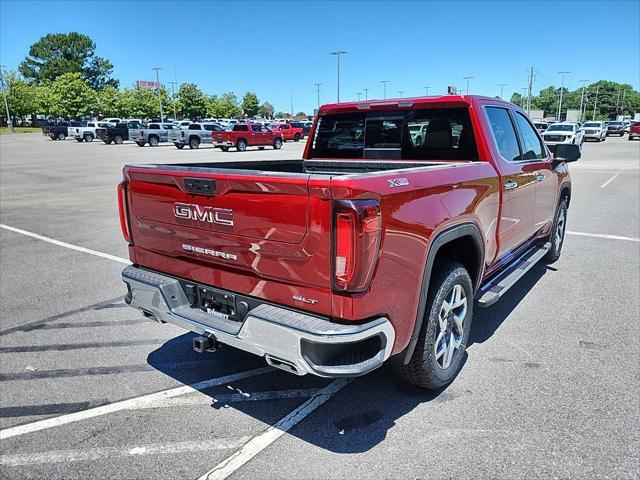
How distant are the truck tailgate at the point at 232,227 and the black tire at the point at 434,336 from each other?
890 mm

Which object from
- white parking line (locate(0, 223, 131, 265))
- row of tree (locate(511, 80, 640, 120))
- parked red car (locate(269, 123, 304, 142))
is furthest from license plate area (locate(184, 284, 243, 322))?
row of tree (locate(511, 80, 640, 120))

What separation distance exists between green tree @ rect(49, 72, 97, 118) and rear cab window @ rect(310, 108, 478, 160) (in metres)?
80.4

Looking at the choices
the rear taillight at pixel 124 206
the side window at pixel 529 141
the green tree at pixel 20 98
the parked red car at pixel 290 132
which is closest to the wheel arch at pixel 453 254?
the side window at pixel 529 141

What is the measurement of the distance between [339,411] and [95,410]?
1.59 meters

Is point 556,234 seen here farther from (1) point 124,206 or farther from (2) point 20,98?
(2) point 20,98

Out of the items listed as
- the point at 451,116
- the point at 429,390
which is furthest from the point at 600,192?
the point at 429,390

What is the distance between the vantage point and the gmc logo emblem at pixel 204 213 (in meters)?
2.79

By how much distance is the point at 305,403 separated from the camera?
329 centimetres

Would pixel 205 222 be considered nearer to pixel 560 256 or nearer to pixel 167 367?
pixel 167 367

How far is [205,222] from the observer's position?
2.93m

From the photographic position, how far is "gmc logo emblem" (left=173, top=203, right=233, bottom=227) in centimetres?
279

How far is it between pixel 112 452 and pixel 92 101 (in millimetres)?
83523

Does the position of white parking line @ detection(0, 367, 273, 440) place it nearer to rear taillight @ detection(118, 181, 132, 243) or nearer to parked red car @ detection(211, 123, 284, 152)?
rear taillight @ detection(118, 181, 132, 243)

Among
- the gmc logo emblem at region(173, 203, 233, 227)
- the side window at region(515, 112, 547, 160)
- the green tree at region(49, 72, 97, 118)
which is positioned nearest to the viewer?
the gmc logo emblem at region(173, 203, 233, 227)
